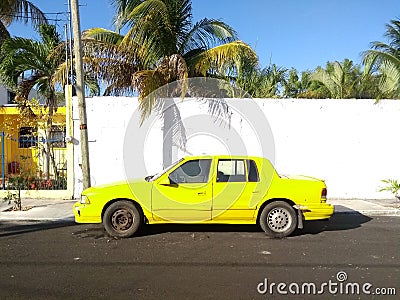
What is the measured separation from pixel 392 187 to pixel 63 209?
30.4 feet

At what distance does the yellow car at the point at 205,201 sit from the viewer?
23.9 feet

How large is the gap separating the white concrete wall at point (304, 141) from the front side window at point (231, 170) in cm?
402

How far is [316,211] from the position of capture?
24.2 feet

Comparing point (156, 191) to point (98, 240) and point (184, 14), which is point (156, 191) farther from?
point (184, 14)

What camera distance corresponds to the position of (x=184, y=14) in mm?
11641

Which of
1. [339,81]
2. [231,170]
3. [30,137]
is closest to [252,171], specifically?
[231,170]

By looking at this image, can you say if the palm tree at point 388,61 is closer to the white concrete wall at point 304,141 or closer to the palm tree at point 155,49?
the white concrete wall at point 304,141

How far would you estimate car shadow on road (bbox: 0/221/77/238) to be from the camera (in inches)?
315

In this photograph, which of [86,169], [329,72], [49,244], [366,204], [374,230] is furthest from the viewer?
[329,72]

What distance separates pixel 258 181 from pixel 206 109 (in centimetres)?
461

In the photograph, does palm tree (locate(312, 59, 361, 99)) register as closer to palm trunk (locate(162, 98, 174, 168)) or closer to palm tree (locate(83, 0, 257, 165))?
palm tree (locate(83, 0, 257, 165))

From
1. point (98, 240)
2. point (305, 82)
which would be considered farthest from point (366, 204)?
point (305, 82)

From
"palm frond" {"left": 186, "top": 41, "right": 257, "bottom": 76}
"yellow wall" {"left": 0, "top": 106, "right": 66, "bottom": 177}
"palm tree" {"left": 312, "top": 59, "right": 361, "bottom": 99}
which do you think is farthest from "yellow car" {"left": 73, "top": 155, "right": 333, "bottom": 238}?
"palm tree" {"left": 312, "top": 59, "right": 361, "bottom": 99}

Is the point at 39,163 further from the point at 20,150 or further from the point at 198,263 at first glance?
the point at 198,263
